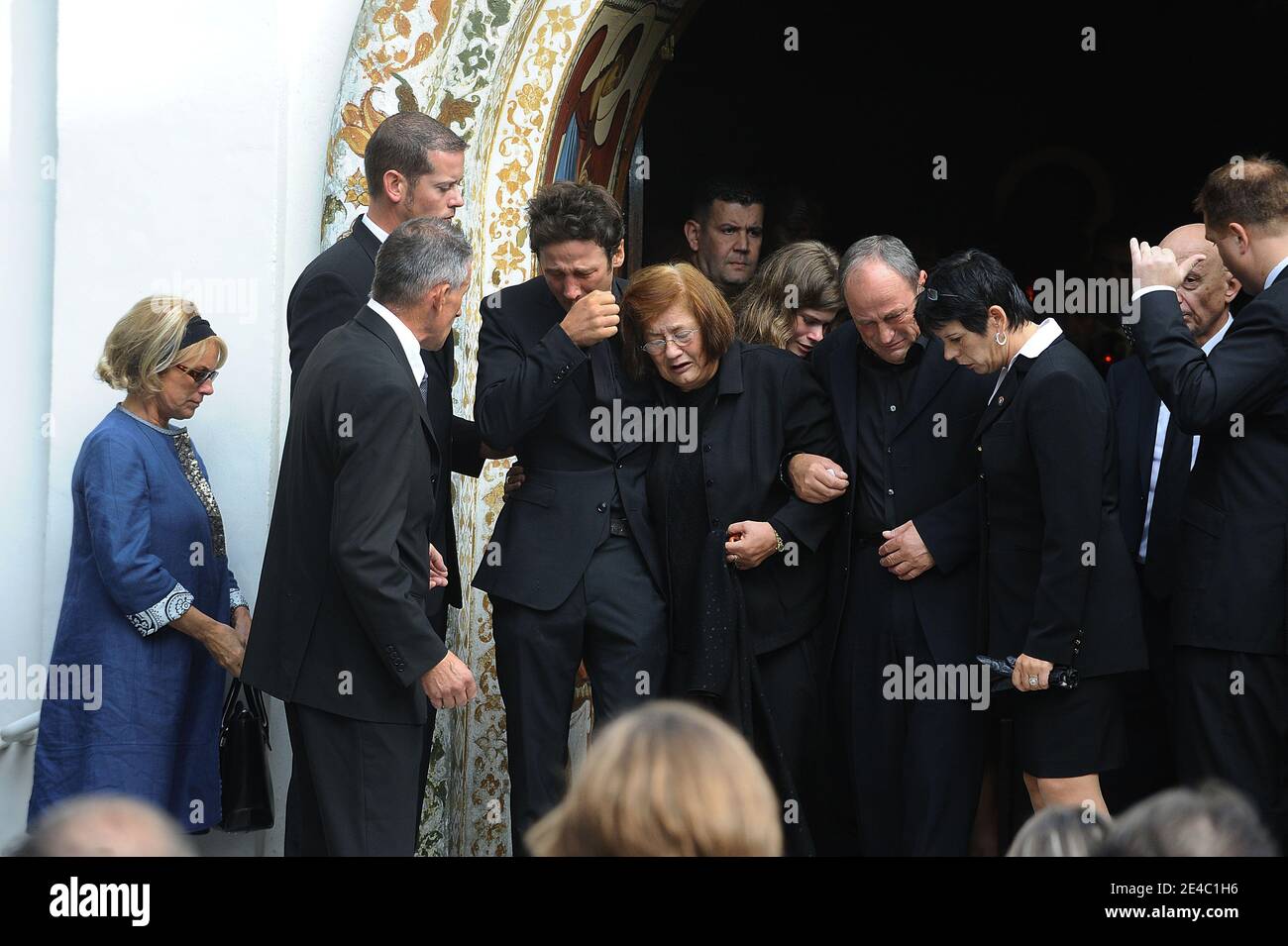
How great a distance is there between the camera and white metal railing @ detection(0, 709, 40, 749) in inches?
202

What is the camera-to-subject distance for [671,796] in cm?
203

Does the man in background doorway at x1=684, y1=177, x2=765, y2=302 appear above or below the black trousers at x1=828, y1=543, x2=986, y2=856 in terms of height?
above

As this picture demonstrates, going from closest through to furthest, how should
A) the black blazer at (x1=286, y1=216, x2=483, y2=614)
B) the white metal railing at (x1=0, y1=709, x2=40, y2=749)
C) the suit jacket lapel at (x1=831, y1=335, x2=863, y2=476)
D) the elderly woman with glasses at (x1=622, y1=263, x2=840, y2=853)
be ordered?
A: the black blazer at (x1=286, y1=216, x2=483, y2=614) → the elderly woman with glasses at (x1=622, y1=263, x2=840, y2=853) → the suit jacket lapel at (x1=831, y1=335, x2=863, y2=476) → the white metal railing at (x1=0, y1=709, x2=40, y2=749)

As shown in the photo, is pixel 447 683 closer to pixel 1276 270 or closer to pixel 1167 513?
pixel 1167 513

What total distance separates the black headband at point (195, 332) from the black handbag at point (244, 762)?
96cm

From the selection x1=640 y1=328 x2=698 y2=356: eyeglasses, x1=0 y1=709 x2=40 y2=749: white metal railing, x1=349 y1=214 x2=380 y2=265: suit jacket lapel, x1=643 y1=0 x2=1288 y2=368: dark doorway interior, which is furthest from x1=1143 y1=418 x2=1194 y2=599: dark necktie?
x1=643 y1=0 x2=1288 y2=368: dark doorway interior

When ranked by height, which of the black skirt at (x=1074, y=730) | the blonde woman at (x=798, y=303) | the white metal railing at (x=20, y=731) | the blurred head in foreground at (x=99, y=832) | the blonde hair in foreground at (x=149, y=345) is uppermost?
the blonde woman at (x=798, y=303)

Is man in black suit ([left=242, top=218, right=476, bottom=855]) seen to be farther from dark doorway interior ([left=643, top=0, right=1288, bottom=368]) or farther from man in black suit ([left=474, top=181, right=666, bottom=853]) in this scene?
dark doorway interior ([left=643, top=0, right=1288, bottom=368])

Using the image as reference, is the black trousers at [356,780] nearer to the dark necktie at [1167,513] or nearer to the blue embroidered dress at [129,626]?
the blue embroidered dress at [129,626]

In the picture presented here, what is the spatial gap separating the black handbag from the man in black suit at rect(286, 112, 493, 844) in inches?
20.7

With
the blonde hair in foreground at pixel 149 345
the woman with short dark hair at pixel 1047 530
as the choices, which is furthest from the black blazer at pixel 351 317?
the woman with short dark hair at pixel 1047 530

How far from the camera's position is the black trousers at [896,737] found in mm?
4461

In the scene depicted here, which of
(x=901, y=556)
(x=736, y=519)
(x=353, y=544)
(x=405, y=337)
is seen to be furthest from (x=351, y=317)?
(x=901, y=556)

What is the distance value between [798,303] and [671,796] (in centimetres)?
315
